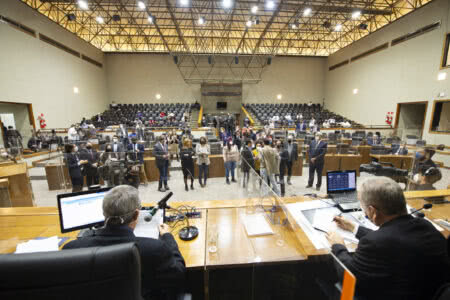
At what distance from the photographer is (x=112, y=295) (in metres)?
Result: 0.66

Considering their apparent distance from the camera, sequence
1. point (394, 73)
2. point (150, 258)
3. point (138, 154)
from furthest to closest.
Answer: point (394, 73)
point (138, 154)
point (150, 258)

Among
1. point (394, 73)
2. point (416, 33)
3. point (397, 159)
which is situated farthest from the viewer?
point (394, 73)

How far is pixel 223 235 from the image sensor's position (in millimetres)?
1882

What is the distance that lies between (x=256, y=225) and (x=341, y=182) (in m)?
1.28

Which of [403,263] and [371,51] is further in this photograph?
[371,51]

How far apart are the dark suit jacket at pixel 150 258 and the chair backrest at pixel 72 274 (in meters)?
0.44

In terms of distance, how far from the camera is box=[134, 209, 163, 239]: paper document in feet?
5.62

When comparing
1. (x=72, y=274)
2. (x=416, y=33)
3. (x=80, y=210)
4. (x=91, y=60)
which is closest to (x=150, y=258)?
(x=72, y=274)

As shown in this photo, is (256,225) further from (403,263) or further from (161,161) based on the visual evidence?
(161,161)

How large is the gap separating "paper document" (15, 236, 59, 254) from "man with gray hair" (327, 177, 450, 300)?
233 cm

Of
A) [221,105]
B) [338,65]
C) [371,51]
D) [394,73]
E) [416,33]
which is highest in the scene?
[338,65]

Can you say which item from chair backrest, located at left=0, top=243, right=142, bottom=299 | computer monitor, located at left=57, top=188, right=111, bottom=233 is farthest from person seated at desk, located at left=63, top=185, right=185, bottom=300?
computer monitor, located at left=57, top=188, right=111, bottom=233

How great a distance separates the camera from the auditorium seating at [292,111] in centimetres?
1488

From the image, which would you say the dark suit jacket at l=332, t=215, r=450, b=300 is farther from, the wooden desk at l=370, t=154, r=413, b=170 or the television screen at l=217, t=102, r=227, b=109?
the television screen at l=217, t=102, r=227, b=109
